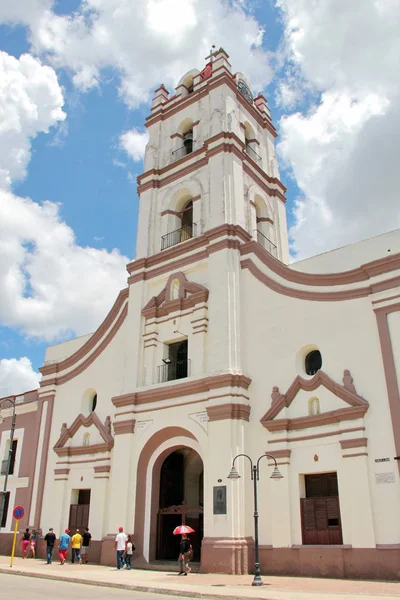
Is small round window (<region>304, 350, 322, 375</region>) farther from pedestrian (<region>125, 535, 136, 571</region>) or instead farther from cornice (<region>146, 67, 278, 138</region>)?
cornice (<region>146, 67, 278, 138</region>)

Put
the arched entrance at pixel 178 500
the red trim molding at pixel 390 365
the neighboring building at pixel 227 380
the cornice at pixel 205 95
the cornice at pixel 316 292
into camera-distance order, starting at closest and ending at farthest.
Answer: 1. the red trim molding at pixel 390 365
2. the neighboring building at pixel 227 380
3. the cornice at pixel 316 292
4. the arched entrance at pixel 178 500
5. the cornice at pixel 205 95

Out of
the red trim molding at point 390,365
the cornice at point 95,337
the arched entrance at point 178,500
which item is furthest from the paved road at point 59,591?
the cornice at point 95,337

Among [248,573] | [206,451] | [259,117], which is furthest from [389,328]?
[259,117]

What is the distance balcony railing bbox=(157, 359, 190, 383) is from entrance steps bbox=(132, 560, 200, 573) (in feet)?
23.1

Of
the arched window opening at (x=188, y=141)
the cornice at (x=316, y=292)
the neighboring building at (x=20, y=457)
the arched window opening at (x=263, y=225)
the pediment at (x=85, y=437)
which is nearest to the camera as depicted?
the cornice at (x=316, y=292)

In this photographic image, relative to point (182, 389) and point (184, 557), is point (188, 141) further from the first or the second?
point (184, 557)

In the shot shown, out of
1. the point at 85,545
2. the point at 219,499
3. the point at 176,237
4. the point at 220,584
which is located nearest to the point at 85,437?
the point at 85,545

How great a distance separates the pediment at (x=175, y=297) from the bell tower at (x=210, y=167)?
7.91ft

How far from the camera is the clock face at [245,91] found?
30250 mm

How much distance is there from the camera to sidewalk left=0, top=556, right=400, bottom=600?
12602 millimetres

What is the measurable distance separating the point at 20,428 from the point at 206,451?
46.3 ft

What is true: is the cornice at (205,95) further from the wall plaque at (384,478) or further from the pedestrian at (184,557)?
A: the pedestrian at (184,557)

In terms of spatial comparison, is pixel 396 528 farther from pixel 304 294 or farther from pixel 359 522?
pixel 304 294

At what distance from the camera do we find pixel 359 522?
16.4m
